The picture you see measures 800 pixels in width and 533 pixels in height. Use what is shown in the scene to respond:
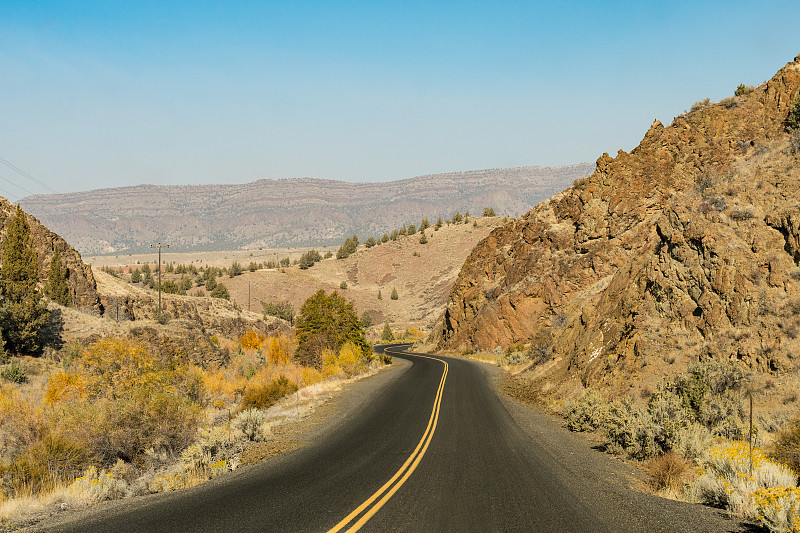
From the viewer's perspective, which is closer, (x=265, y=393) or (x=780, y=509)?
(x=780, y=509)

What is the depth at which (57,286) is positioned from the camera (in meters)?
45.2

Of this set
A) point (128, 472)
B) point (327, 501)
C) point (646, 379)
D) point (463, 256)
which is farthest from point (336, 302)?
point (463, 256)

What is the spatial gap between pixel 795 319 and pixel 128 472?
16.7m

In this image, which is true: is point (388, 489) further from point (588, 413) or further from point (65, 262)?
point (65, 262)

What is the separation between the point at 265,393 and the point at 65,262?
1727 inches

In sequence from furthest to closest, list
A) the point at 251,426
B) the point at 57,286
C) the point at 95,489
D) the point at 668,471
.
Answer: the point at 57,286
the point at 251,426
the point at 668,471
the point at 95,489

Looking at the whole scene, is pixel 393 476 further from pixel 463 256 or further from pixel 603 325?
pixel 463 256

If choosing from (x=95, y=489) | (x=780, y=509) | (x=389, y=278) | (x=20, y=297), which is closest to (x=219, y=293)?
(x=389, y=278)

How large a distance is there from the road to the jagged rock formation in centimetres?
4780

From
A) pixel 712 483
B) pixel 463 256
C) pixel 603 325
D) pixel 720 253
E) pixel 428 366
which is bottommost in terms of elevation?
pixel 428 366

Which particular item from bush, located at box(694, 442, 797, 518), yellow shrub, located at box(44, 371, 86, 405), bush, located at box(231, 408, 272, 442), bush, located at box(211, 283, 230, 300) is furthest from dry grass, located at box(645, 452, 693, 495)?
bush, located at box(211, 283, 230, 300)

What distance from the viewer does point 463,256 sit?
115438mm

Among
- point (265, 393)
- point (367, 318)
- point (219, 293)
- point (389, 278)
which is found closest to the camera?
point (265, 393)

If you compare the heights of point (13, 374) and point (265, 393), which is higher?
point (13, 374)
